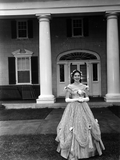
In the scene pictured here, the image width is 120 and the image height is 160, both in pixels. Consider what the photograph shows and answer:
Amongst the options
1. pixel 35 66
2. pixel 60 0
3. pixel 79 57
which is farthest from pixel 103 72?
pixel 60 0

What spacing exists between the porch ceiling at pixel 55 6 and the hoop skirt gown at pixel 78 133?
7403 mm

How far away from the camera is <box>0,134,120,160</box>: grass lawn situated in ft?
13.2

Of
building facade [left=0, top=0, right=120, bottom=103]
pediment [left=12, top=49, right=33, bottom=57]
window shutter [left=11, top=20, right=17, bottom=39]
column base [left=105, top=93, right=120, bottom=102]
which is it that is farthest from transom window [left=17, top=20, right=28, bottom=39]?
column base [left=105, top=93, right=120, bottom=102]

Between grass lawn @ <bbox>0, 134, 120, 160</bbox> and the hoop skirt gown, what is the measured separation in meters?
0.32

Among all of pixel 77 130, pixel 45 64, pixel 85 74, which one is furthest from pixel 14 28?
pixel 77 130

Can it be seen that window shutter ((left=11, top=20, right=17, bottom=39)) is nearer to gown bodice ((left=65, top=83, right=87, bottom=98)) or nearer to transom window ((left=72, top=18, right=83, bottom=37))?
transom window ((left=72, top=18, right=83, bottom=37))

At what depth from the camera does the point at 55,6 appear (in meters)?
10.1

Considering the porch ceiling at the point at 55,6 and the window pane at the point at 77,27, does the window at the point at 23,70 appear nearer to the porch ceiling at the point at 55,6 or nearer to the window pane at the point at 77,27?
the window pane at the point at 77,27

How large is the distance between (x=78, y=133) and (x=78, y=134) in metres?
0.02

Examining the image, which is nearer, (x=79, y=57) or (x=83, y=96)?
(x=83, y=96)

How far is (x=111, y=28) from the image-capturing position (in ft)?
33.3

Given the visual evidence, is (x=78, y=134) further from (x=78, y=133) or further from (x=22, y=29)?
(x=22, y=29)

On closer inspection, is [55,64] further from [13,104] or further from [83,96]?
[83,96]

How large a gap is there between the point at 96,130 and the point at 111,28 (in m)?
7.73
